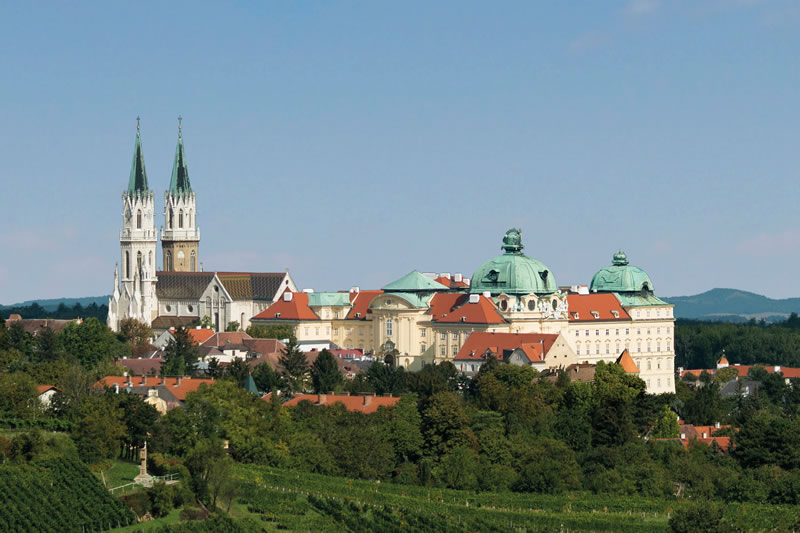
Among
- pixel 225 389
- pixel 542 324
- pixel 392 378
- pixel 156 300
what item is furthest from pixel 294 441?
pixel 156 300

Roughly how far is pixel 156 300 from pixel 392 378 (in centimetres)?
6746

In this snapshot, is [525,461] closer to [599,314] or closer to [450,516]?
[450,516]

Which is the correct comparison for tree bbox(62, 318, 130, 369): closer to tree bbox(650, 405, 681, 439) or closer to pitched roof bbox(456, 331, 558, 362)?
pitched roof bbox(456, 331, 558, 362)

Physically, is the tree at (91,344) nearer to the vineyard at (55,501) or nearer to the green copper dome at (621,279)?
the green copper dome at (621,279)

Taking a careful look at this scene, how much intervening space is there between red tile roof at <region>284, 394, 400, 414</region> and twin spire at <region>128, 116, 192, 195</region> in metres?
79.7

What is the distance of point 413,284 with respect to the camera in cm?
13388

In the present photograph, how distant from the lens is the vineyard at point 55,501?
63188mm

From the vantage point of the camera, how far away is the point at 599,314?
5236 inches

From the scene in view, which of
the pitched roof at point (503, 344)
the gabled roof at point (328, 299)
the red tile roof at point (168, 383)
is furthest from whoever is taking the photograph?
the gabled roof at point (328, 299)

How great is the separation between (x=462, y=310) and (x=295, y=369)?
1986cm

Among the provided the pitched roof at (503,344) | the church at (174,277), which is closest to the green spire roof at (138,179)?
the church at (174,277)

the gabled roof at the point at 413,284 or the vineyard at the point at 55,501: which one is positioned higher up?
the gabled roof at the point at 413,284

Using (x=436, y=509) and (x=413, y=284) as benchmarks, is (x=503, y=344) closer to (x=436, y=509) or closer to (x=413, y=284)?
(x=413, y=284)

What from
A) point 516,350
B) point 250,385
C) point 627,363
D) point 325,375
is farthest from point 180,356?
point 627,363
